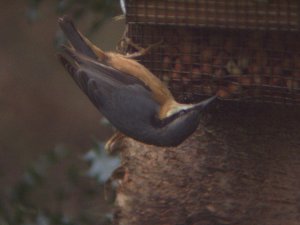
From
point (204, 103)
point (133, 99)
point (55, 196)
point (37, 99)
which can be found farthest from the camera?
point (37, 99)

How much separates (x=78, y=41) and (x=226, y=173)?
2.65 feet

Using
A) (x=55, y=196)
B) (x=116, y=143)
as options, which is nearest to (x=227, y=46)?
(x=116, y=143)

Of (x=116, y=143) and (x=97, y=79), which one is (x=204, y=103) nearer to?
(x=97, y=79)

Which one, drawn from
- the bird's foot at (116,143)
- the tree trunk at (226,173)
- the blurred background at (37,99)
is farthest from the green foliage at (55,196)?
the blurred background at (37,99)

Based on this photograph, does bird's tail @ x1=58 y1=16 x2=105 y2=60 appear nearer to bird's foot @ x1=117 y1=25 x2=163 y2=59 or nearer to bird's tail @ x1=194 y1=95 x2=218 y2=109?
bird's foot @ x1=117 y1=25 x2=163 y2=59

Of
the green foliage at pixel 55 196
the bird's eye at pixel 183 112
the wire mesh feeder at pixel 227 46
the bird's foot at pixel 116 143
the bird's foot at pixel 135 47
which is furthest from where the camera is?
the green foliage at pixel 55 196

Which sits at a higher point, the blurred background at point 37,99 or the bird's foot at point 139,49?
the bird's foot at point 139,49

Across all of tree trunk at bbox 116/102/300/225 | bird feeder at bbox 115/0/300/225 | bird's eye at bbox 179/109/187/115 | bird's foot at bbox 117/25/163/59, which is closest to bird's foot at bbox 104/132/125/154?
bird feeder at bbox 115/0/300/225

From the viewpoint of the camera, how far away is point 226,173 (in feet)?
14.4

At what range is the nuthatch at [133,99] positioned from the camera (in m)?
4.13

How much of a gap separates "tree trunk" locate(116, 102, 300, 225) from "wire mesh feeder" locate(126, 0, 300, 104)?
0.61 feet

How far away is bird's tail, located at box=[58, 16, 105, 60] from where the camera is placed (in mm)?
4355

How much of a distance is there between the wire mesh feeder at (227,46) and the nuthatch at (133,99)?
0.10 meters

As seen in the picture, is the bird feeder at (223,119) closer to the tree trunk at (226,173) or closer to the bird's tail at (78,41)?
the tree trunk at (226,173)
